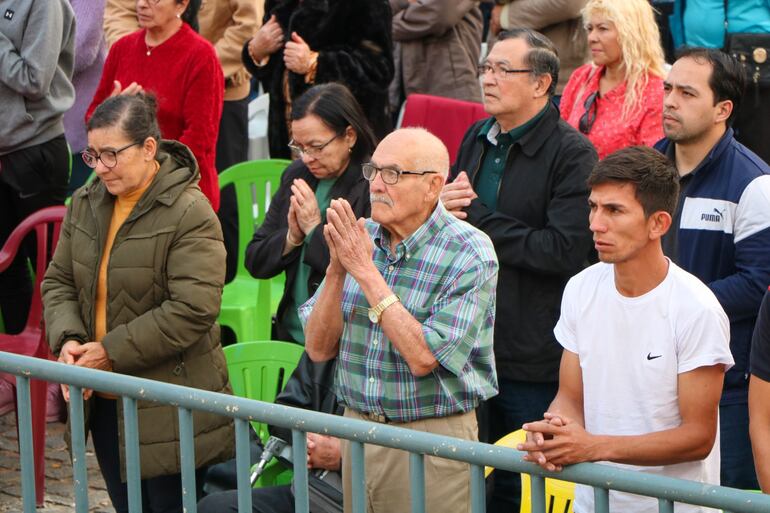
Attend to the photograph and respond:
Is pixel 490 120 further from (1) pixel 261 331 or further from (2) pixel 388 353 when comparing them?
(1) pixel 261 331

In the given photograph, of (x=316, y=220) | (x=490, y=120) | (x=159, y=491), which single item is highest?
(x=490, y=120)

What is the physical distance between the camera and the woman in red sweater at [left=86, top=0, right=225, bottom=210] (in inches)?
246

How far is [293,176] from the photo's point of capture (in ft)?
17.4

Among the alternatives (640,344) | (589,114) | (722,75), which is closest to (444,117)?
(589,114)

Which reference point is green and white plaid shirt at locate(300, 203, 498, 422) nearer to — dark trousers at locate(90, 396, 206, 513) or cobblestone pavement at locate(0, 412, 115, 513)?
dark trousers at locate(90, 396, 206, 513)

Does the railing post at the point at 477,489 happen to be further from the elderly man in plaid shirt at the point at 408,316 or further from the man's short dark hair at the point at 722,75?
the man's short dark hair at the point at 722,75

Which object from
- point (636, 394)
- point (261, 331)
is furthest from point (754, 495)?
point (261, 331)

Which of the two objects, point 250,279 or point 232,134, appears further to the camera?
point 232,134

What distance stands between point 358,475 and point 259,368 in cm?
192

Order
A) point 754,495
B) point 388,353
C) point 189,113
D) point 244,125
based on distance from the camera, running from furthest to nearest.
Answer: point 244,125 → point 189,113 → point 388,353 → point 754,495

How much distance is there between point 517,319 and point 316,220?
867 millimetres

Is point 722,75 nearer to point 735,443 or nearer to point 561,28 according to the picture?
point 735,443

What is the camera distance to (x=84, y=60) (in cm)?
751

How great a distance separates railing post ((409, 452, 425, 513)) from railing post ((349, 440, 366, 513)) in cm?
14
